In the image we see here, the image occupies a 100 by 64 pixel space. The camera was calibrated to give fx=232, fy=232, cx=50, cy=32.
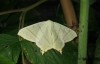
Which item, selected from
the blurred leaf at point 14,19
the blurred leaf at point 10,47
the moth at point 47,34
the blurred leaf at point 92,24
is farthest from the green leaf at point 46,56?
the blurred leaf at point 14,19

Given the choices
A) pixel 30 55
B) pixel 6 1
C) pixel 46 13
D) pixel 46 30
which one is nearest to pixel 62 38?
pixel 46 30

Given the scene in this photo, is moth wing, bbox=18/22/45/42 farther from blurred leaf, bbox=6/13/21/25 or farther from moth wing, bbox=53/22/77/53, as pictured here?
blurred leaf, bbox=6/13/21/25

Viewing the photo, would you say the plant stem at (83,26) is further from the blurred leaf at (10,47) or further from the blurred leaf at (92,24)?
the blurred leaf at (92,24)

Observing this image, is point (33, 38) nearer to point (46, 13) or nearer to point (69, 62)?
point (69, 62)

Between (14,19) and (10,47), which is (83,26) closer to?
(10,47)

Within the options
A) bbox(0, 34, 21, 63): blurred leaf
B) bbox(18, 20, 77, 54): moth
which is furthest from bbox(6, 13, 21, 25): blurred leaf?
bbox(18, 20, 77, 54): moth

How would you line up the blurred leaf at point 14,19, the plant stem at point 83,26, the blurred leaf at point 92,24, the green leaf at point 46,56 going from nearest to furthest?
the plant stem at point 83,26
the green leaf at point 46,56
the blurred leaf at point 92,24
the blurred leaf at point 14,19

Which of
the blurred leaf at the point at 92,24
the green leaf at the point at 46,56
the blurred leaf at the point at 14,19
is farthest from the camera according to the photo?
the blurred leaf at the point at 14,19

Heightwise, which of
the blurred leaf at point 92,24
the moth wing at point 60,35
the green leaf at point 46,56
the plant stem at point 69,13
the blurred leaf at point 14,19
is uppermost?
the moth wing at point 60,35
